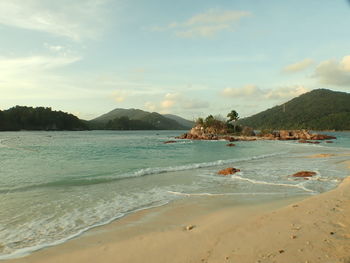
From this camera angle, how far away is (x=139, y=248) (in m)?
6.76

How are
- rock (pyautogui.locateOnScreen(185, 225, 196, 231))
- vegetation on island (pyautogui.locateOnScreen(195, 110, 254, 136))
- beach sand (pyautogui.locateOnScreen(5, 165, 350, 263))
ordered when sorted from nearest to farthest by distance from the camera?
1. beach sand (pyautogui.locateOnScreen(5, 165, 350, 263))
2. rock (pyautogui.locateOnScreen(185, 225, 196, 231))
3. vegetation on island (pyautogui.locateOnScreen(195, 110, 254, 136))

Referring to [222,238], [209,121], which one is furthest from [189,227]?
[209,121]

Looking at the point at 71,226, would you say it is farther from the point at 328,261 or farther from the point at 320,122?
the point at 320,122

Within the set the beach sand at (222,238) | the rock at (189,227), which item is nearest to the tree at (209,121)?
the beach sand at (222,238)

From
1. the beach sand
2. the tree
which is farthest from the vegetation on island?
the beach sand

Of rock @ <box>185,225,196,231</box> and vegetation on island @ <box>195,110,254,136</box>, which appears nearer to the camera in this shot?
rock @ <box>185,225,196,231</box>

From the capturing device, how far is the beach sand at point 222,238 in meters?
5.86

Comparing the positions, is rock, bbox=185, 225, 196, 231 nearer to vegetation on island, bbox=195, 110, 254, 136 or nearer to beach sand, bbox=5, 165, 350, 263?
beach sand, bbox=5, 165, 350, 263

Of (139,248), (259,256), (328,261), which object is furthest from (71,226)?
(328,261)

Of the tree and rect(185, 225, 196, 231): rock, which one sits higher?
the tree

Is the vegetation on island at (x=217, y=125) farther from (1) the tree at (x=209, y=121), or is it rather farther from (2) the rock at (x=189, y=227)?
(2) the rock at (x=189, y=227)

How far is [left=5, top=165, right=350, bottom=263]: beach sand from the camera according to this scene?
5859 millimetres

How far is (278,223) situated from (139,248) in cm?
425

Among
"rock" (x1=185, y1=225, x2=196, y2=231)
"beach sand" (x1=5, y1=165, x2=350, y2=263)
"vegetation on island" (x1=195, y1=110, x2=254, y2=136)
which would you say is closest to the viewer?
"beach sand" (x1=5, y1=165, x2=350, y2=263)
